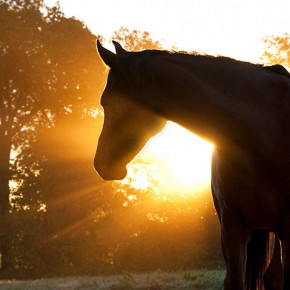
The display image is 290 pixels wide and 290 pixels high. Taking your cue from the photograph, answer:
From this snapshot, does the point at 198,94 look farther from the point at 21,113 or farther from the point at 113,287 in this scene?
the point at 21,113

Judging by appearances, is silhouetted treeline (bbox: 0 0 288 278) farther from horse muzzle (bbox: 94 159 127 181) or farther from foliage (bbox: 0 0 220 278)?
horse muzzle (bbox: 94 159 127 181)

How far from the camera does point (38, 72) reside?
1203 inches

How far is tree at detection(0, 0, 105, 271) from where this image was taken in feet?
99.8

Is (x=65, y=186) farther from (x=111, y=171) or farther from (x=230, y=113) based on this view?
(x=230, y=113)

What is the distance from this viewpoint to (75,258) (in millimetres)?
26281

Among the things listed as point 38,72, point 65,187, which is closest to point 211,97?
point 65,187

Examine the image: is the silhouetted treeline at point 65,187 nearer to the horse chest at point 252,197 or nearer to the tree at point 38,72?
the tree at point 38,72

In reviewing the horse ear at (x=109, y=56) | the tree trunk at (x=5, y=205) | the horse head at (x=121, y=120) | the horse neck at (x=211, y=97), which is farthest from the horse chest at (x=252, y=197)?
the tree trunk at (x=5, y=205)

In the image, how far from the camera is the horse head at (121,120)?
5.21 meters

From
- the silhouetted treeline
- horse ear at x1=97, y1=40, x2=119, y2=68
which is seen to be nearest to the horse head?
horse ear at x1=97, y1=40, x2=119, y2=68

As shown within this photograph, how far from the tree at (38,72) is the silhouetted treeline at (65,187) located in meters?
0.05

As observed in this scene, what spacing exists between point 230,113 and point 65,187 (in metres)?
24.3

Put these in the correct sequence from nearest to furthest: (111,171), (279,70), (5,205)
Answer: (279,70), (111,171), (5,205)

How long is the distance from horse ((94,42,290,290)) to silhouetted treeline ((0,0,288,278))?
19.4 metres
